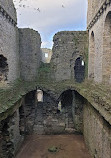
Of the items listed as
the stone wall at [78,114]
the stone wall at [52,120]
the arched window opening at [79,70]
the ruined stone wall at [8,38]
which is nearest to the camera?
the ruined stone wall at [8,38]

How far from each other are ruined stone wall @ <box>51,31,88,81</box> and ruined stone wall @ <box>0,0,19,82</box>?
3.81 m

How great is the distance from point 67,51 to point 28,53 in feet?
10.9

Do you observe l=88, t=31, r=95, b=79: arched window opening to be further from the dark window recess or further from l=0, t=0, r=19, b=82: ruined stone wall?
the dark window recess

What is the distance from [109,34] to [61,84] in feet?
20.1

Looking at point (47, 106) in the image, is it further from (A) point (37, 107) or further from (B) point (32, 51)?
(B) point (32, 51)

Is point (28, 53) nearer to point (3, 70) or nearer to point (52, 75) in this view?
point (52, 75)

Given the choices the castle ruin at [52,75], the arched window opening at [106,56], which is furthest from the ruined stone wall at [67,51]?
the arched window opening at [106,56]

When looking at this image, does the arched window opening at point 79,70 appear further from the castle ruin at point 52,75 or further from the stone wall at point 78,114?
the stone wall at point 78,114

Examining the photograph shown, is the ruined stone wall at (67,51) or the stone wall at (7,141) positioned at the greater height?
the ruined stone wall at (67,51)

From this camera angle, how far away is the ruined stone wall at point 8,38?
9.05m

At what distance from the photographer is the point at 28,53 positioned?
532 inches

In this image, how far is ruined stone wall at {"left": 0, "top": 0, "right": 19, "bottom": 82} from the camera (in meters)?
9.05

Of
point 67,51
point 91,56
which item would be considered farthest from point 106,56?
point 67,51

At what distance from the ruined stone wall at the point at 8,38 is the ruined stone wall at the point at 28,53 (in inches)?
51.0
